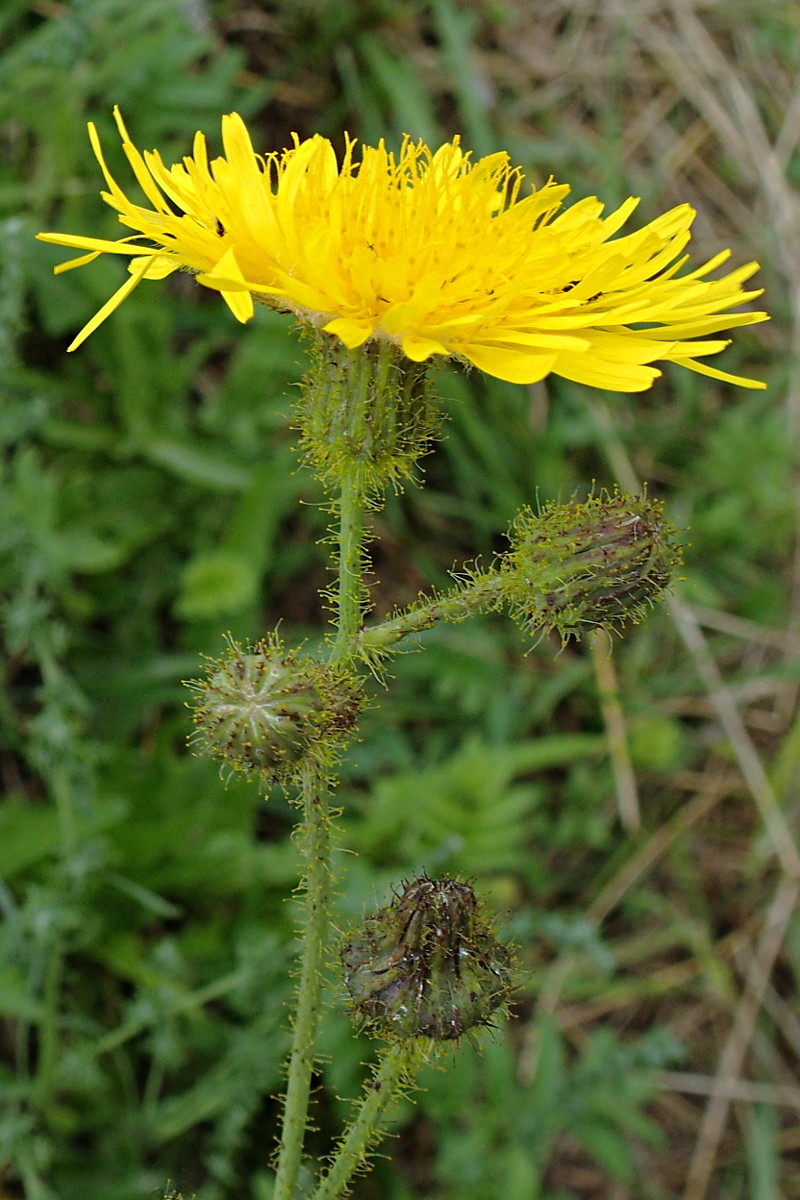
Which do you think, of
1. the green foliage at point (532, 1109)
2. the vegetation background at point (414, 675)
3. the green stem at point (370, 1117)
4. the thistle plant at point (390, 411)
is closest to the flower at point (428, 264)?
the thistle plant at point (390, 411)

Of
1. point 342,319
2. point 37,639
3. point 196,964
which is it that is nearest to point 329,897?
point 342,319

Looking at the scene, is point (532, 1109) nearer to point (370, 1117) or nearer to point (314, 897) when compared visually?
point (370, 1117)

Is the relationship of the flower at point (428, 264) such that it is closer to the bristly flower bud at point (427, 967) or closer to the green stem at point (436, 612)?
the green stem at point (436, 612)

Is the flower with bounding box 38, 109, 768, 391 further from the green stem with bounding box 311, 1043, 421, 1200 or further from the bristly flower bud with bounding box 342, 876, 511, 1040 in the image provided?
the green stem with bounding box 311, 1043, 421, 1200

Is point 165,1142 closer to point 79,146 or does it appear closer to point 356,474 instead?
point 356,474

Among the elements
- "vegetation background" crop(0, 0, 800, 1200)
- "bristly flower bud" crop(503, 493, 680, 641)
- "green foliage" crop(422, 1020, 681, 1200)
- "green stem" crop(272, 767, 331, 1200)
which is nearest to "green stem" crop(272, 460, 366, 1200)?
"green stem" crop(272, 767, 331, 1200)

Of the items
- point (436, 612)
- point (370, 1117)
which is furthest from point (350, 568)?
point (370, 1117)
